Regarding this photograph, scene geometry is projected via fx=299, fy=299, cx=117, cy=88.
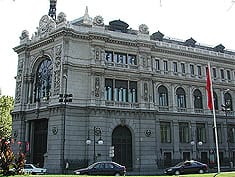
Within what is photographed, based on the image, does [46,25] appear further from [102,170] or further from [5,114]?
[5,114]

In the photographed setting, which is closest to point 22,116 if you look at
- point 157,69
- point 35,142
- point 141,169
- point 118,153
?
point 35,142

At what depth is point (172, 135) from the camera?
Result: 46469 mm

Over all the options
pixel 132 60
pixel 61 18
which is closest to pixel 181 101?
pixel 132 60

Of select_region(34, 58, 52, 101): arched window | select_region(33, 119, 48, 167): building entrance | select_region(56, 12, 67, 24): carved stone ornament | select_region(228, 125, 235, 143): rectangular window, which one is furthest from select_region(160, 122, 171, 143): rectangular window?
select_region(56, 12, 67, 24): carved stone ornament

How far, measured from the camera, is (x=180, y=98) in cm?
4944

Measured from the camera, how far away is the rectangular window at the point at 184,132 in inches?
1870

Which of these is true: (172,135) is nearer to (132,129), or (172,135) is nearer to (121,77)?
(132,129)

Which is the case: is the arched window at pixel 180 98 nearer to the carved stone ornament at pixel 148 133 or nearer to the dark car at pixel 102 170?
the carved stone ornament at pixel 148 133

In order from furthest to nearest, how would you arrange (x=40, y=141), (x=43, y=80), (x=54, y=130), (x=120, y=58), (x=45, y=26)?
(x=45, y=26), (x=120, y=58), (x=43, y=80), (x=40, y=141), (x=54, y=130)

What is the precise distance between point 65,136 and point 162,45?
21925 mm

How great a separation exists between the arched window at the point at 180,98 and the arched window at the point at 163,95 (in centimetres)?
236

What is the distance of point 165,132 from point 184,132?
12.0 feet

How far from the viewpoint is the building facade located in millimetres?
39875

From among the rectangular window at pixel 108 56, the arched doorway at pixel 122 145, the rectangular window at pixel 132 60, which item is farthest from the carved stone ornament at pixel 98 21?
the arched doorway at pixel 122 145
